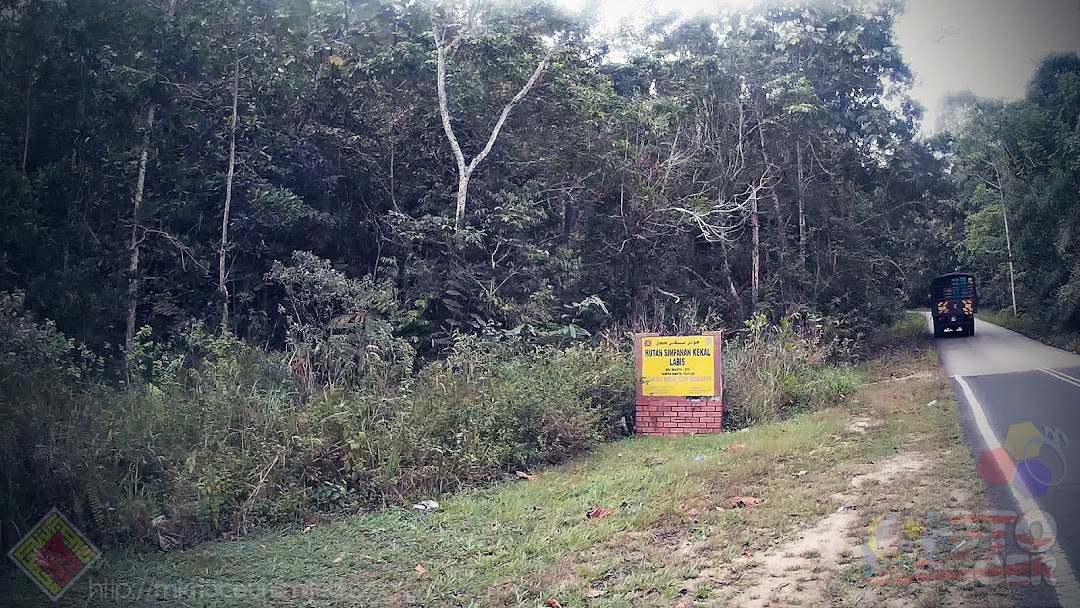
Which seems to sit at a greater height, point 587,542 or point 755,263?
point 755,263

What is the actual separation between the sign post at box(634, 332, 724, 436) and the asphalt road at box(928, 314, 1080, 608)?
3014 mm

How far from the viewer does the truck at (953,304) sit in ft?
77.5

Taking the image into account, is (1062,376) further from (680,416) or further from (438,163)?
(438,163)

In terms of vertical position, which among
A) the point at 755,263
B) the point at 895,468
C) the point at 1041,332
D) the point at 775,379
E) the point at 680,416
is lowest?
the point at 680,416

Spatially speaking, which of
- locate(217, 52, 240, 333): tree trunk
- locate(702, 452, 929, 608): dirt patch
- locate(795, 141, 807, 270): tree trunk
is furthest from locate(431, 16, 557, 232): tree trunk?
locate(702, 452, 929, 608): dirt patch

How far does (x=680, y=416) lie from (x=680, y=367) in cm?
65

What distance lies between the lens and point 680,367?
10.7 meters

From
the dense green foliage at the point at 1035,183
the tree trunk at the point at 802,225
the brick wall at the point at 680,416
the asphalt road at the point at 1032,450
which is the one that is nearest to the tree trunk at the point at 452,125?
the brick wall at the point at 680,416

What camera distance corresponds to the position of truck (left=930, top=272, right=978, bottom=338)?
23.6 metres

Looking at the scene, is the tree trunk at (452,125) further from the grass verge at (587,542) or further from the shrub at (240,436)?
the grass verge at (587,542)

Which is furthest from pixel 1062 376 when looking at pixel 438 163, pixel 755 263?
pixel 438 163

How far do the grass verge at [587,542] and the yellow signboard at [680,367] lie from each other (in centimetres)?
172

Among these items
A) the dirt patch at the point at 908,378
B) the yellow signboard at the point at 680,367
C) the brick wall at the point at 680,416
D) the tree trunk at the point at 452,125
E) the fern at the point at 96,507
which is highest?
the tree trunk at the point at 452,125

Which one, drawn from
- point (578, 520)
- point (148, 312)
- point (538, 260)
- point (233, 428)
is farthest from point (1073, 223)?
point (148, 312)
